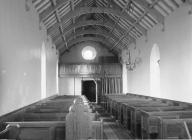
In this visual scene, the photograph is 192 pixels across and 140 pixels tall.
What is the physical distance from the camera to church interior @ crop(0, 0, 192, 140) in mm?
5676

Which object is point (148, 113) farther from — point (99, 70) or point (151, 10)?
point (99, 70)

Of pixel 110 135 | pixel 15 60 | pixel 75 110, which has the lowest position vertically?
pixel 110 135

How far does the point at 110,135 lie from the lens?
9.58 m

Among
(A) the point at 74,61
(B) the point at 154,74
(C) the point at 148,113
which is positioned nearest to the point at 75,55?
(A) the point at 74,61

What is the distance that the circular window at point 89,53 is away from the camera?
72.9 feet

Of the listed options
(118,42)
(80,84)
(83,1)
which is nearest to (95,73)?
(80,84)

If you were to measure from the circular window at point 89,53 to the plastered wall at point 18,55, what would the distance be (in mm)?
10873

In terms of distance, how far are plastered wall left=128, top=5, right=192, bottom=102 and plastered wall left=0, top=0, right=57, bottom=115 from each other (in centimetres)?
506

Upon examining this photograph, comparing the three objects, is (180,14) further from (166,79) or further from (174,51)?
(166,79)

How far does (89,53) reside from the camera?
22.3 m

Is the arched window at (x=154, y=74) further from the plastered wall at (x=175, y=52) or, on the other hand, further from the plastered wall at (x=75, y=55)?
the plastered wall at (x=75, y=55)

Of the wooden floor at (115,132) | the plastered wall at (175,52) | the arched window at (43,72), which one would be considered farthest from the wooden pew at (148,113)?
the arched window at (43,72)

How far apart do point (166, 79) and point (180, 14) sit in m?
2.86

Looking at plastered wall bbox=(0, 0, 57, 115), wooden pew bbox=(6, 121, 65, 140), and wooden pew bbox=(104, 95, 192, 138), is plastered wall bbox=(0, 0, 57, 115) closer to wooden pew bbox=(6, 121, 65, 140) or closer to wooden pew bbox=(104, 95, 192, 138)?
wooden pew bbox=(6, 121, 65, 140)
